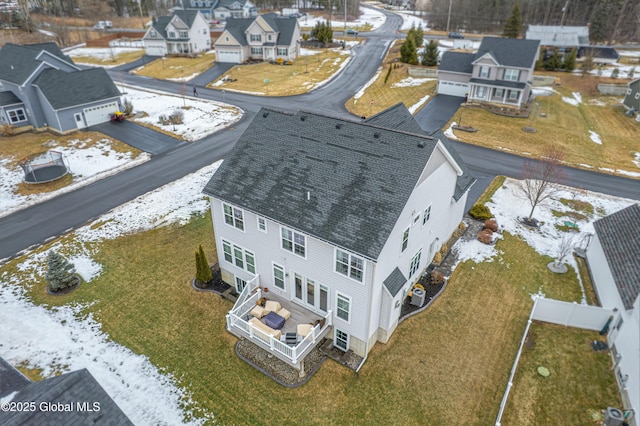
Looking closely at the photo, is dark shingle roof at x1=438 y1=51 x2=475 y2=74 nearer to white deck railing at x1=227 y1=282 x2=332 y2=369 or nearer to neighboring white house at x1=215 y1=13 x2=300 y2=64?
neighboring white house at x1=215 y1=13 x2=300 y2=64

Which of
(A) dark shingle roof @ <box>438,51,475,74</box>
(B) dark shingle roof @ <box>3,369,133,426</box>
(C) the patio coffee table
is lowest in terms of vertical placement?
(C) the patio coffee table

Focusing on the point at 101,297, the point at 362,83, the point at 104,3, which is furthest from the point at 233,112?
the point at 104,3

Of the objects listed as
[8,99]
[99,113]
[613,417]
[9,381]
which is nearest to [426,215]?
[613,417]

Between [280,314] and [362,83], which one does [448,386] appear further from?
[362,83]

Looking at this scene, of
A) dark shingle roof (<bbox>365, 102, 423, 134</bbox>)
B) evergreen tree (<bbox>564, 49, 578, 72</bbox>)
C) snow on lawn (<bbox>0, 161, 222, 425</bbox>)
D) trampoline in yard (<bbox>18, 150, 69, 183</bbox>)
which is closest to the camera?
snow on lawn (<bbox>0, 161, 222, 425</bbox>)

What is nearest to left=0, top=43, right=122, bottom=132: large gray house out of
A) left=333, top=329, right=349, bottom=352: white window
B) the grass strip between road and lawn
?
the grass strip between road and lawn

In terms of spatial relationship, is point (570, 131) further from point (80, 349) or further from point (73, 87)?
point (73, 87)
